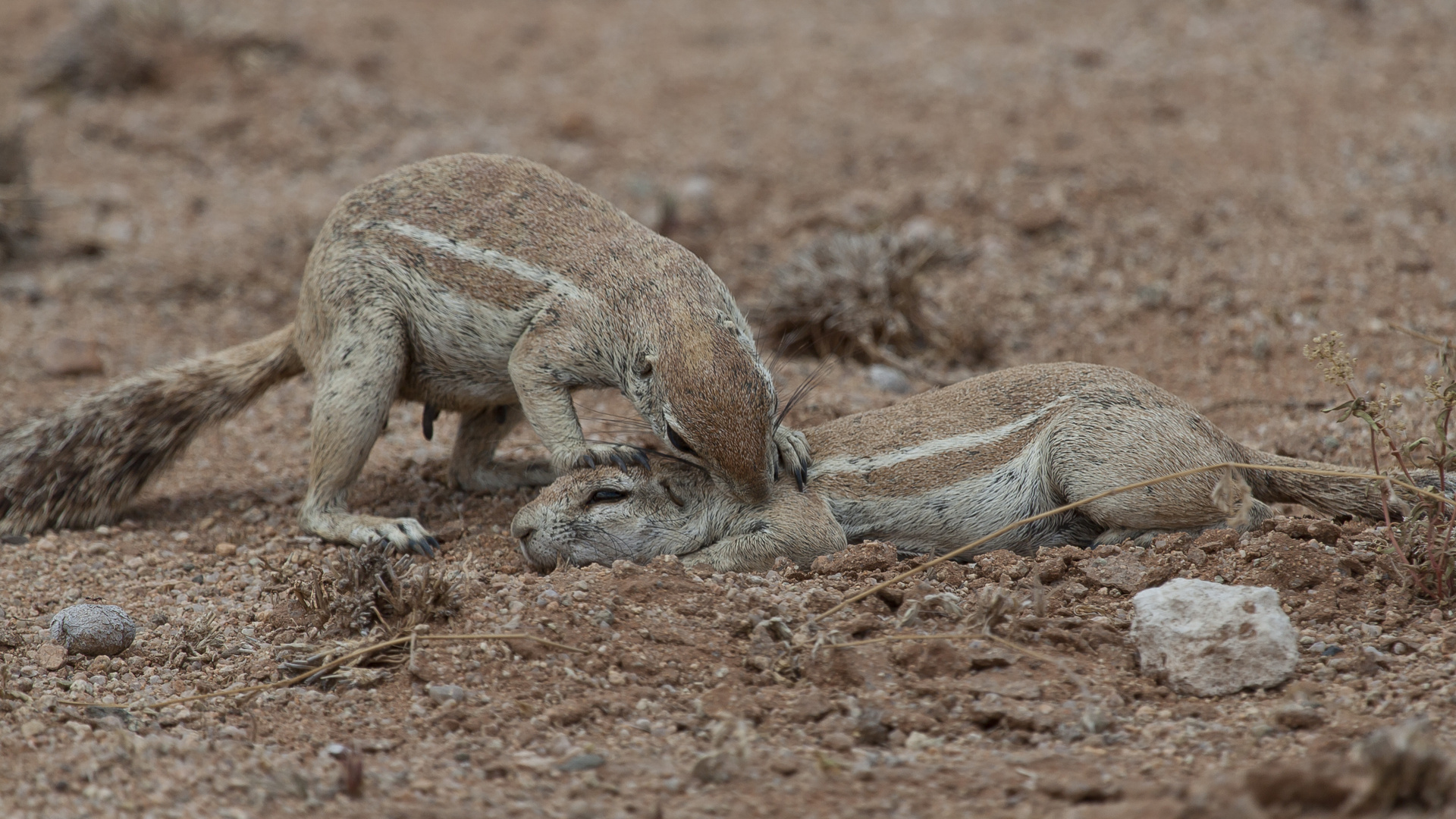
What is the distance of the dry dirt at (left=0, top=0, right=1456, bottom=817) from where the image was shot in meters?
3.37

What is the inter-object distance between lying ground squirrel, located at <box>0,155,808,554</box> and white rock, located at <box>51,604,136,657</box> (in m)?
1.11

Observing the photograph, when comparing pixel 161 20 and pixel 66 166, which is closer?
pixel 66 166

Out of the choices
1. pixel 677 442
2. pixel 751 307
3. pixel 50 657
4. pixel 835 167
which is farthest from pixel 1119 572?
pixel 835 167

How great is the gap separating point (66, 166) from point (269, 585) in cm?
727

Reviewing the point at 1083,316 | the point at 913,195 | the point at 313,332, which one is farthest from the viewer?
the point at 913,195

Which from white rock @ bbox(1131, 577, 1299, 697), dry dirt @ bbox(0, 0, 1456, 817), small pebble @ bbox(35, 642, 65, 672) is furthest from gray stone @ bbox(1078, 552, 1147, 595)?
small pebble @ bbox(35, 642, 65, 672)

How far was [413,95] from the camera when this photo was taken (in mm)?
11547

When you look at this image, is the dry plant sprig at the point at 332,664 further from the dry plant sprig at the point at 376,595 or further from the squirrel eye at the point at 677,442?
the squirrel eye at the point at 677,442

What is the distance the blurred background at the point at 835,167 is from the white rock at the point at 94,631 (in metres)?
2.15

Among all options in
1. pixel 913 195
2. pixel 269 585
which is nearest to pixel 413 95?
pixel 913 195

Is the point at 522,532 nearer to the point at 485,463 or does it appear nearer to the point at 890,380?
the point at 485,463

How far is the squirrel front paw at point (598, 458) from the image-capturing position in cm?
500

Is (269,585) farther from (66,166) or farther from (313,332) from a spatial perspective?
(66,166)

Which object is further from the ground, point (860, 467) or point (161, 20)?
point (161, 20)
